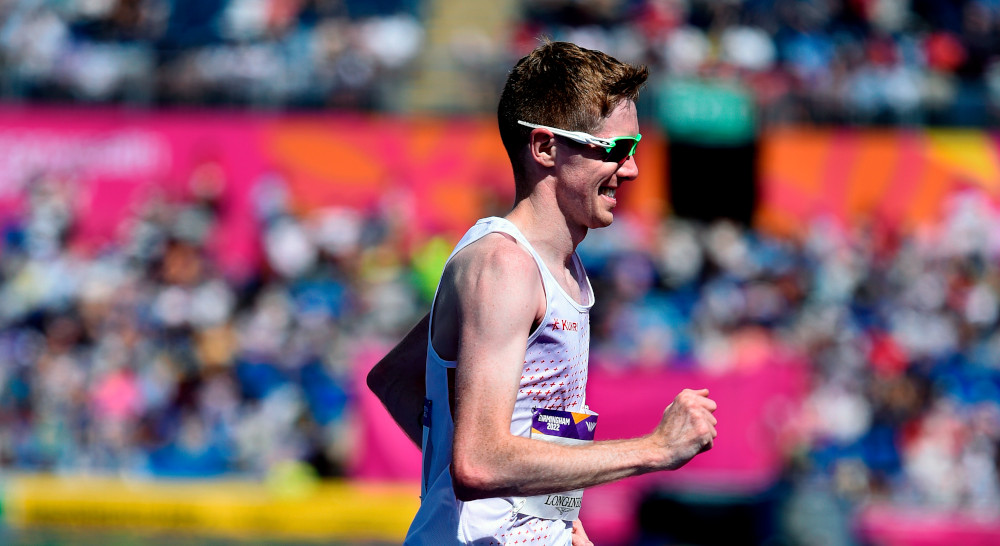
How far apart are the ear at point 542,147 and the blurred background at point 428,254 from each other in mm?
6560

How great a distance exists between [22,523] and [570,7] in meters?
9.14

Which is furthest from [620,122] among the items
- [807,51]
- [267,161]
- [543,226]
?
[807,51]

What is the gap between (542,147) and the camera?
9.84 ft

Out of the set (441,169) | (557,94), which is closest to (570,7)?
(441,169)

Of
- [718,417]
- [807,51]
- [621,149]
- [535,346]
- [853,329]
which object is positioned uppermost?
[621,149]

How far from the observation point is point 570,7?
52.7ft

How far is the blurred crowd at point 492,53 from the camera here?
1562cm

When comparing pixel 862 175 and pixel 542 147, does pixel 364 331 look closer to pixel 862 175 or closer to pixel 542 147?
pixel 862 175

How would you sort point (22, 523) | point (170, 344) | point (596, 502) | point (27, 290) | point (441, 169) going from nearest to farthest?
1. point (596, 502)
2. point (22, 523)
3. point (170, 344)
4. point (27, 290)
5. point (441, 169)

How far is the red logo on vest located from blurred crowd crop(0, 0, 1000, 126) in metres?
12.6

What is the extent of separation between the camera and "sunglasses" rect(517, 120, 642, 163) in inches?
117

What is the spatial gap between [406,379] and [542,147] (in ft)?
2.78

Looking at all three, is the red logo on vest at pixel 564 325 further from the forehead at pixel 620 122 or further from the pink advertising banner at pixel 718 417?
the pink advertising banner at pixel 718 417

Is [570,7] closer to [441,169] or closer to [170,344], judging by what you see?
[441,169]
